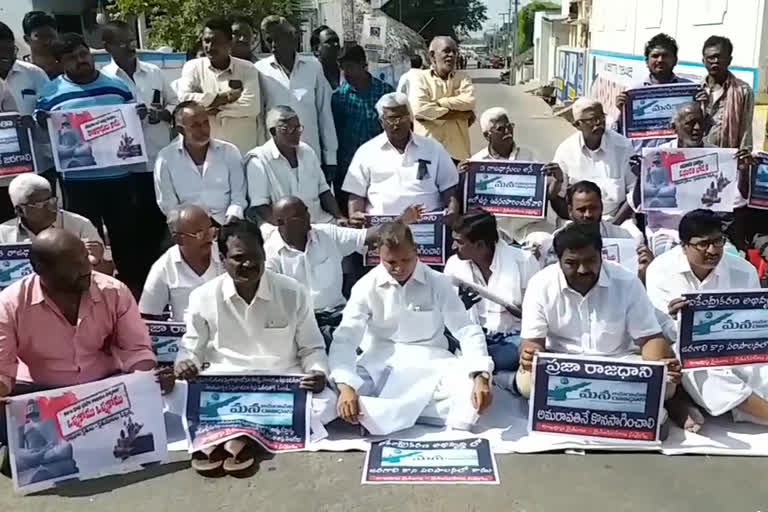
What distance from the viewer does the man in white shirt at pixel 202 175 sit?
5.49 m

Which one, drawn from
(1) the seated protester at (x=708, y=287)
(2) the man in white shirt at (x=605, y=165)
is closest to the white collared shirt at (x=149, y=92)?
(2) the man in white shirt at (x=605, y=165)

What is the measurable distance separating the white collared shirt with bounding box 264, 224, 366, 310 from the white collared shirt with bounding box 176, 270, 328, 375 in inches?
28.4

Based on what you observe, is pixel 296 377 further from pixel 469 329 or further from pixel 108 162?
pixel 108 162

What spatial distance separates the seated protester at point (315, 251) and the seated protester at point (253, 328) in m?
0.60

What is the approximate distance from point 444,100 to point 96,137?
108 inches

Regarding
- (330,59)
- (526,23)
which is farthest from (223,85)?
(526,23)

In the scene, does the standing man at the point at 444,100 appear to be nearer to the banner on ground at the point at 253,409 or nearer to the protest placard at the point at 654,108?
the protest placard at the point at 654,108

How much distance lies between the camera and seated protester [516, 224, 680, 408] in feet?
13.8

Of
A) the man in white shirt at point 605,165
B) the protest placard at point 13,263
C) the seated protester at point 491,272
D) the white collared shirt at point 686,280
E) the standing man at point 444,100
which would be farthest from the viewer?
the standing man at point 444,100

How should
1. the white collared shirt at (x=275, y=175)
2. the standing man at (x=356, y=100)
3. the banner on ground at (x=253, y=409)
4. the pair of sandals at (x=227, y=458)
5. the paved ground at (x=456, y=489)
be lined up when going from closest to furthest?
the paved ground at (x=456, y=489) < the pair of sandals at (x=227, y=458) < the banner on ground at (x=253, y=409) < the white collared shirt at (x=275, y=175) < the standing man at (x=356, y=100)

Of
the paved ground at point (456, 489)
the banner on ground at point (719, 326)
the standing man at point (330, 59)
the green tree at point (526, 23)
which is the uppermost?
the green tree at point (526, 23)

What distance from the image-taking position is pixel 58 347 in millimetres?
3977

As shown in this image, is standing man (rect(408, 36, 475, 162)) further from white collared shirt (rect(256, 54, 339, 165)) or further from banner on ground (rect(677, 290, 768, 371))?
banner on ground (rect(677, 290, 768, 371))

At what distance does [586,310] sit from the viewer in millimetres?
4328
